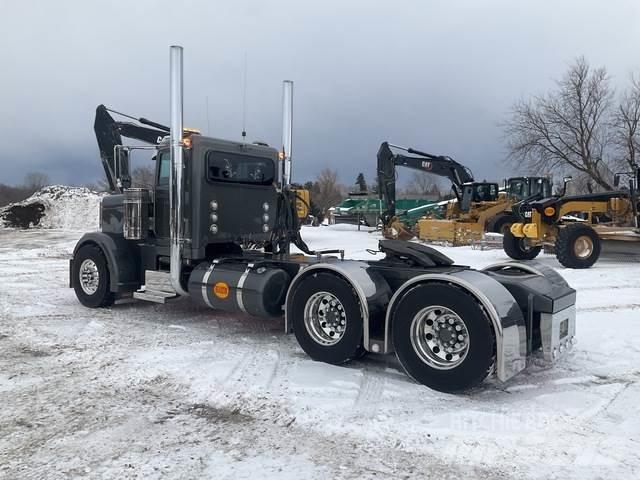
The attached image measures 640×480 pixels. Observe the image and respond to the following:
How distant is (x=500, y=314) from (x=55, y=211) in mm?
36786

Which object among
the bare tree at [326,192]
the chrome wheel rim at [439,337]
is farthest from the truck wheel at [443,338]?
the bare tree at [326,192]

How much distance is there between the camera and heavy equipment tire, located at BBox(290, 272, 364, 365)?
17.9 feet

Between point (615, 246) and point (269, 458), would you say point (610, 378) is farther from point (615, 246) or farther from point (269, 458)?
point (615, 246)

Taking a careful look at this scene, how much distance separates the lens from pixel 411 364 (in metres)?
5.05

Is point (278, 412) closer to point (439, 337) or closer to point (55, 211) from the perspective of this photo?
point (439, 337)

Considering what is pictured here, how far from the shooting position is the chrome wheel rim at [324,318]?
5695 millimetres

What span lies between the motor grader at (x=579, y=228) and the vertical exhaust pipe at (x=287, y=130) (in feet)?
29.3

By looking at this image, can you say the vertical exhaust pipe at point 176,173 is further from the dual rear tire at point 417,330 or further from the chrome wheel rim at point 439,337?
the chrome wheel rim at point 439,337

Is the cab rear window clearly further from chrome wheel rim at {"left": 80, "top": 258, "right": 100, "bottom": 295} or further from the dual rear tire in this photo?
chrome wheel rim at {"left": 80, "top": 258, "right": 100, "bottom": 295}

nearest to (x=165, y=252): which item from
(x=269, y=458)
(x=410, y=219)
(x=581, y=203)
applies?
(x=269, y=458)

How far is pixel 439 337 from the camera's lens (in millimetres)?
4988

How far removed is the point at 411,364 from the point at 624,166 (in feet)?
111

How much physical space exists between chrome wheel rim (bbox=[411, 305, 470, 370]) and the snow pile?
3378 centimetres

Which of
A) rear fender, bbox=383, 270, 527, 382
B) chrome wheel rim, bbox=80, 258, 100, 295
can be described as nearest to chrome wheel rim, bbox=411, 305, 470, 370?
rear fender, bbox=383, 270, 527, 382
